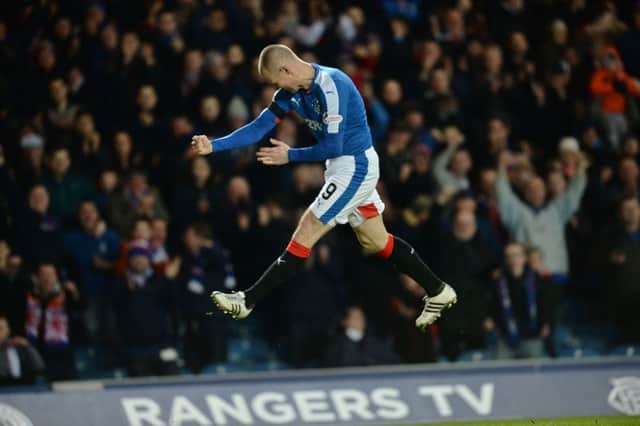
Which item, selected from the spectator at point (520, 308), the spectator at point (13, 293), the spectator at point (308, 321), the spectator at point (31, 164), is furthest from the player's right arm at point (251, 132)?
the spectator at point (520, 308)

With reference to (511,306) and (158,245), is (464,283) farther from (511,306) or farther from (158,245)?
(158,245)

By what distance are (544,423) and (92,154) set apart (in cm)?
611

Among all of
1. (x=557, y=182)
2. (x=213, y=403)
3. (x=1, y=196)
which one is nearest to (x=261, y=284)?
(x=213, y=403)

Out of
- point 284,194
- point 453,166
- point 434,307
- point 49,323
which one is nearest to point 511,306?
point 453,166

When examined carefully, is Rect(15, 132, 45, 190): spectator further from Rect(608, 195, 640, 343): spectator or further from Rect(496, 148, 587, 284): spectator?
Rect(608, 195, 640, 343): spectator

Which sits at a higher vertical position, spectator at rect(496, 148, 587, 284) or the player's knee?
the player's knee

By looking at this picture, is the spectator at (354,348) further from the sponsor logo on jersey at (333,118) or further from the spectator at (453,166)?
the sponsor logo on jersey at (333,118)

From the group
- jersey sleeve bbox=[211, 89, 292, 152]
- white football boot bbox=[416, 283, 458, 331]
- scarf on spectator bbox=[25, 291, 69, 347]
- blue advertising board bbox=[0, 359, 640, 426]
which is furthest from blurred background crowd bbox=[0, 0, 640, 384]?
jersey sleeve bbox=[211, 89, 292, 152]

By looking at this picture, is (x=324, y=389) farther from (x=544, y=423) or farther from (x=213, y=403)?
(x=544, y=423)

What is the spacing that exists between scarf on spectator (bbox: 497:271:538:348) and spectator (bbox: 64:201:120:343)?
411cm

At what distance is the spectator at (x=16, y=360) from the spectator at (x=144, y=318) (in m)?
0.97

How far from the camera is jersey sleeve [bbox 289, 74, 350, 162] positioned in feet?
29.5

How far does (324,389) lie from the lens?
10.1 m

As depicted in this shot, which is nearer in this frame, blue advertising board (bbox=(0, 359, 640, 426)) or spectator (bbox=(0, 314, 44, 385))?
blue advertising board (bbox=(0, 359, 640, 426))
